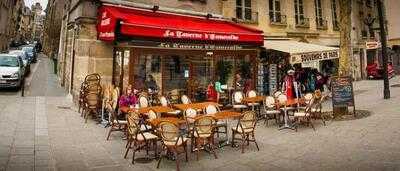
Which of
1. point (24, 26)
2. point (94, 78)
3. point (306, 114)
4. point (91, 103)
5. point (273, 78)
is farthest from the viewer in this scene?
point (24, 26)

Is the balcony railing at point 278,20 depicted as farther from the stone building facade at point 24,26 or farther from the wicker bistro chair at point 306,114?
the stone building facade at point 24,26

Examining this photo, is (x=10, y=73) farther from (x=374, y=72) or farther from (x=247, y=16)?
(x=374, y=72)

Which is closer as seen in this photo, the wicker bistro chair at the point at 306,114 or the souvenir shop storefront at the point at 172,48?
the wicker bistro chair at the point at 306,114

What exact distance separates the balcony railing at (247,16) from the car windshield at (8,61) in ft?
36.8

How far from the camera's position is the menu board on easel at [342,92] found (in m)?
12.3

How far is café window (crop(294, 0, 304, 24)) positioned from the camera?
2103 cm

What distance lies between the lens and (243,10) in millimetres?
18250

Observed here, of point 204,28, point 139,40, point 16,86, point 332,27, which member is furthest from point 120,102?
point 332,27

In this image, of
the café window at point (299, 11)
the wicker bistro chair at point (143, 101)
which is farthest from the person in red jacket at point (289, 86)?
the café window at point (299, 11)

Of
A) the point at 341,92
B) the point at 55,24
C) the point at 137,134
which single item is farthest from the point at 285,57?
the point at 55,24

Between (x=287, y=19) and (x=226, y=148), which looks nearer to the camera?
(x=226, y=148)

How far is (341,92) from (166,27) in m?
6.46

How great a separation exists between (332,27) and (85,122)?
59.5ft

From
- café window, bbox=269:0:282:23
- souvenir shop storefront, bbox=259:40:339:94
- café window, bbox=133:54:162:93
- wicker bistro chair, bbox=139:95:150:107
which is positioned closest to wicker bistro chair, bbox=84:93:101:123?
café window, bbox=133:54:162:93
